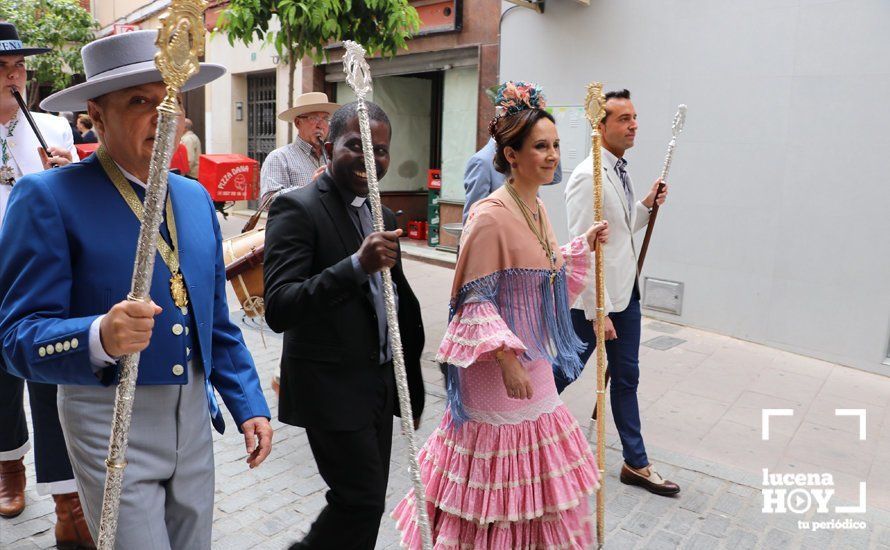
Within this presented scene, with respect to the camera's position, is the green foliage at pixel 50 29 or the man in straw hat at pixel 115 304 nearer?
the man in straw hat at pixel 115 304

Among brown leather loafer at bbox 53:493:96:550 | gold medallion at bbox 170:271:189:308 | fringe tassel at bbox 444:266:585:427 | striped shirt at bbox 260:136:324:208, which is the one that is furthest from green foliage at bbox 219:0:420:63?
gold medallion at bbox 170:271:189:308

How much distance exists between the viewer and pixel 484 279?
2.89m

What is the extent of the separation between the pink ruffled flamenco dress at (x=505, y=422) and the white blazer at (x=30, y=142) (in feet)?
7.58

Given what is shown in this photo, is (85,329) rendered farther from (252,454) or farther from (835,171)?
(835,171)

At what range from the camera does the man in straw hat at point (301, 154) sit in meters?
5.12

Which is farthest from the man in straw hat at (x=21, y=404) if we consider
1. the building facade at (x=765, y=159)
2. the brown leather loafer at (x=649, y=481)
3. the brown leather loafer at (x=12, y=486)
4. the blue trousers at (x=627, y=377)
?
the building facade at (x=765, y=159)

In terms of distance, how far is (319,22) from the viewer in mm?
5598

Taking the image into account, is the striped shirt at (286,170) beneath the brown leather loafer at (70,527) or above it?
above

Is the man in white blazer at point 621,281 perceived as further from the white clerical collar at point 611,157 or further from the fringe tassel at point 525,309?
the fringe tassel at point 525,309

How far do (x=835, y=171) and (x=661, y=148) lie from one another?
6.05 ft

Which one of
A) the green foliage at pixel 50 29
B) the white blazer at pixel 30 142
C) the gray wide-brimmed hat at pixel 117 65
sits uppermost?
the green foliage at pixel 50 29

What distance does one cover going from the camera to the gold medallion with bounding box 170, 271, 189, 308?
6.50 feet

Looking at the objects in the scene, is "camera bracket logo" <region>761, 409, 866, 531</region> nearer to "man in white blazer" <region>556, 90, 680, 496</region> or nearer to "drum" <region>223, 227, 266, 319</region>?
"man in white blazer" <region>556, 90, 680, 496</region>

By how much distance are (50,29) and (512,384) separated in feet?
50.0
